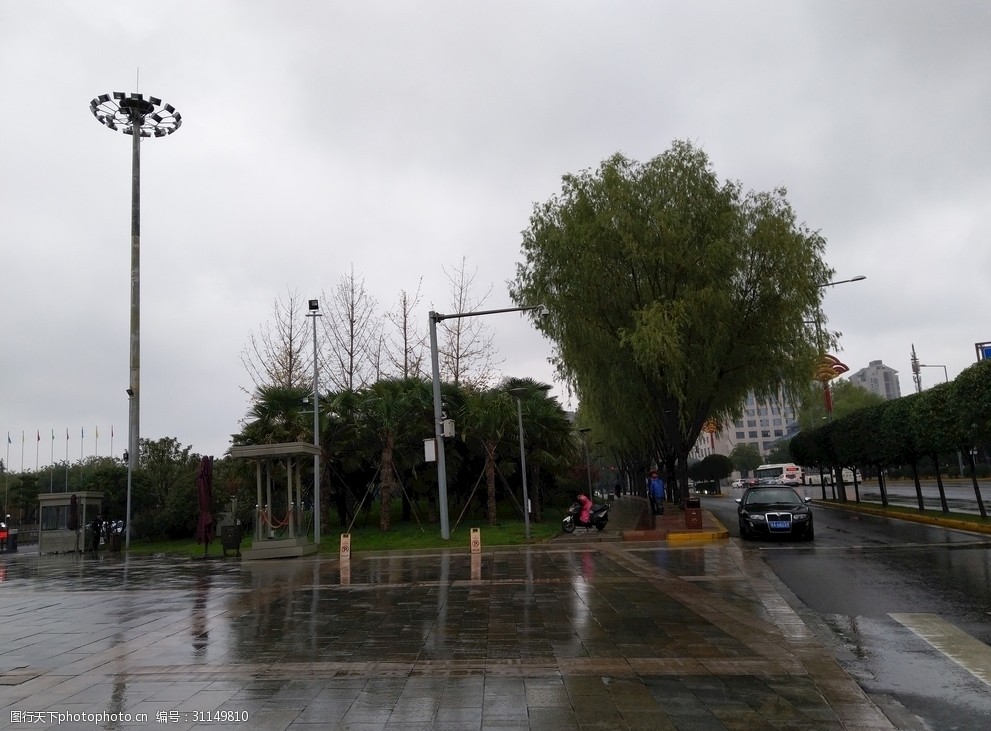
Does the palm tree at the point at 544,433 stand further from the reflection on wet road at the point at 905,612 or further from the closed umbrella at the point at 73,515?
the closed umbrella at the point at 73,515

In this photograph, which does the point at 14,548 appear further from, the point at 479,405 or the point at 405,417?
the point at 479,405

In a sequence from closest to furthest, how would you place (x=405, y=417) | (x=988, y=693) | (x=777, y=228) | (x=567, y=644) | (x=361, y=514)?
(x=988, y=693), (x=567, y=644), (x=777, y=228), (x=405, y=417), (x=361, y=514)

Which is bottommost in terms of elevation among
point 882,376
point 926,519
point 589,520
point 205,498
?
point 926,519

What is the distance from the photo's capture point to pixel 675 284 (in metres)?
24.9

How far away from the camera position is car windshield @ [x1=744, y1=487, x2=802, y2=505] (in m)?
20.1

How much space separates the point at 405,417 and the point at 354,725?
72.1 feet

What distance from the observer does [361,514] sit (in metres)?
34.3

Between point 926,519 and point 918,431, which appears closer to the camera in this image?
point 926,519

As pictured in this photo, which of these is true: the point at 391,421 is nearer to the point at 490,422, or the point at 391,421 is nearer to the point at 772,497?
the point at 490,422

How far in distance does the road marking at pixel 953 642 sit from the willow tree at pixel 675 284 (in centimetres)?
1431

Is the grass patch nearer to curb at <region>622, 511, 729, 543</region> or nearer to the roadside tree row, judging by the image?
curb at <region>622, 511, 729, 543</region>

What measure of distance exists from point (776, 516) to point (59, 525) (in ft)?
92.9

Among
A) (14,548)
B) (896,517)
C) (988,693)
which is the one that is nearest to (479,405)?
(896,517)

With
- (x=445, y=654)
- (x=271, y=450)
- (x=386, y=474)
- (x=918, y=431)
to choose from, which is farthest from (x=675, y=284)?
(x=445, y=654)
